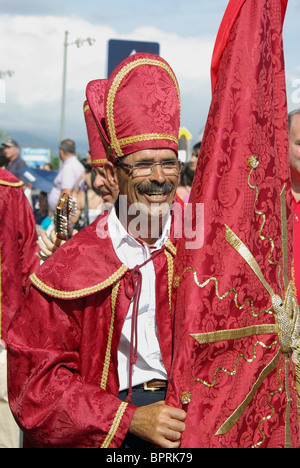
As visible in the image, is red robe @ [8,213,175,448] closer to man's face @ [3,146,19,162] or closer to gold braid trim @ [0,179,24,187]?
gold braid trim @ [0,179,24,187]

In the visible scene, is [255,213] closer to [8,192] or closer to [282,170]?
[282,170]

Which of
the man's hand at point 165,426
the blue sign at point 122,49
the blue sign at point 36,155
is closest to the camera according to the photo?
the man's hand at point 165,426

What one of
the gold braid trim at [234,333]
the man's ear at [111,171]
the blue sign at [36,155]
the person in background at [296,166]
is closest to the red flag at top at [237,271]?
the gold braid trim at [234,333]

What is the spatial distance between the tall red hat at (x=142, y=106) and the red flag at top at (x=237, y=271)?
198mm

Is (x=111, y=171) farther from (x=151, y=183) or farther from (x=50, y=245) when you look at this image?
(x=50, y=245)

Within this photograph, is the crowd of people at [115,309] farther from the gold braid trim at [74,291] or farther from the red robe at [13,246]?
the red robe at [13,246]

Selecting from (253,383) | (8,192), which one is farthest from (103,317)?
(8,192)

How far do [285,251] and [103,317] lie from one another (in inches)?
29.6

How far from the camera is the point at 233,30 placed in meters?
2.18

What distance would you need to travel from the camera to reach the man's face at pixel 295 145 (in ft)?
10.9

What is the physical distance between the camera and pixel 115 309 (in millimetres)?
2336

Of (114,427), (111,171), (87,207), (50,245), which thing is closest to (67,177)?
(87,207)

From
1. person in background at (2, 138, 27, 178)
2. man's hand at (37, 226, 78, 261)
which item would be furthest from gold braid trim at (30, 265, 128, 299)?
person in background at (2, 138, 27, 178)

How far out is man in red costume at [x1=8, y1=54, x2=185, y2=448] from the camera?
2209 mm
